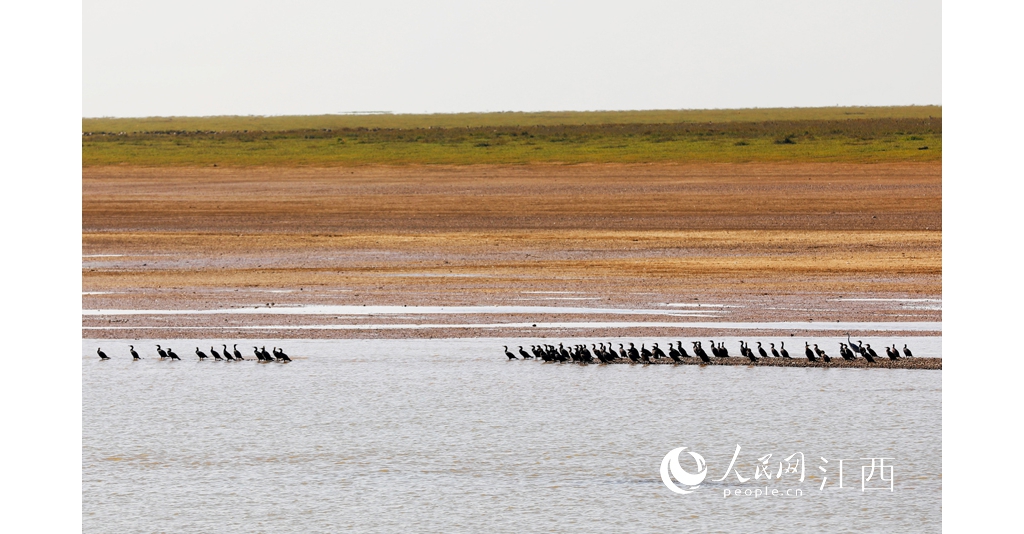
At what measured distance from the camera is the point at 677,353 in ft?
66.4

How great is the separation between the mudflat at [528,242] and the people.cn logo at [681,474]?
976 centimetres

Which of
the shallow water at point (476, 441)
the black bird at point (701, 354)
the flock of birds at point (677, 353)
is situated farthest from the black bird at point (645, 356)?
the black bird at point (701, 354)

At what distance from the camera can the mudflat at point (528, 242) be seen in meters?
26.8

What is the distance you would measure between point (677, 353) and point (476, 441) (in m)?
5.67

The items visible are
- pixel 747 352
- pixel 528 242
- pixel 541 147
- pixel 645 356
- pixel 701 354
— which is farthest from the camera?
pixel 541 147

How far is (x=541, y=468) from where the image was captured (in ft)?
46.7

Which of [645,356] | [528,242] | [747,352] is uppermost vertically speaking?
[528,242]

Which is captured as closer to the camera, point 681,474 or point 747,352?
point 681,474

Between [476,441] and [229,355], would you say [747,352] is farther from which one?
[229,355]

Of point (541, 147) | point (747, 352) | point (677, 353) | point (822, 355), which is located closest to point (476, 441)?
point (677, 353)

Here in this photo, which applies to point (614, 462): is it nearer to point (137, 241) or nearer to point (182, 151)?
point (137, 241)
